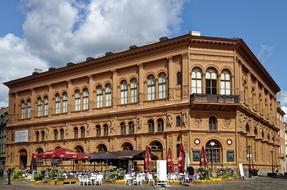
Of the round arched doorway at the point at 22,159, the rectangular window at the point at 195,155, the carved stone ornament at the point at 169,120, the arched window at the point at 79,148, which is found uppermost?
the carved stone ornament at the point at 169,120

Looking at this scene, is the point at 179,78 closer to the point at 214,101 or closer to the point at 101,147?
the point at 214,101

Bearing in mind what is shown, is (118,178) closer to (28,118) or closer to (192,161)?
(192,161)

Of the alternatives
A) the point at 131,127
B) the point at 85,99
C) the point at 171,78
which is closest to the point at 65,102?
the point at 85,99

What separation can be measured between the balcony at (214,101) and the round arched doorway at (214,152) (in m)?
4.01

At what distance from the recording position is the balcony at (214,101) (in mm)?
50562

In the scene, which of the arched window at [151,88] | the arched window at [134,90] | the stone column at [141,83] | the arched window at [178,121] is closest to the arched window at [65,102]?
the arched window at [134,90]

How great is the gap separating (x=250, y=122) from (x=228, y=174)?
15.9m

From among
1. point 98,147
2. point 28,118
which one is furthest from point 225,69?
point 28,118

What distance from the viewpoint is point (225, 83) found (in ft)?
176

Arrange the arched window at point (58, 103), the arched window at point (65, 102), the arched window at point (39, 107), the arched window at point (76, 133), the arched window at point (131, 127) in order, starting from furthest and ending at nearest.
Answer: the arched window at point (39, 107) → the arched window at point (58, 103) → the arched window at point (65, 102) → the arched window at point (76, 133) → the arched window at point (131, 127)

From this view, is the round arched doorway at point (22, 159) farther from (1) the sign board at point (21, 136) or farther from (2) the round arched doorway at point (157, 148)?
(2) the round arched doorway at point (157, 148)

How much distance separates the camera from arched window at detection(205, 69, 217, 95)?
5297 centimetres

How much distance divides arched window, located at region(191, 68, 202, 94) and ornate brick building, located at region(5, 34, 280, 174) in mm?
116

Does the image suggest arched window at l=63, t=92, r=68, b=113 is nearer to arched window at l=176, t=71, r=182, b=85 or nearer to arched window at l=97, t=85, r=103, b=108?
arched window at l=97, t=85, r=103, b=108
